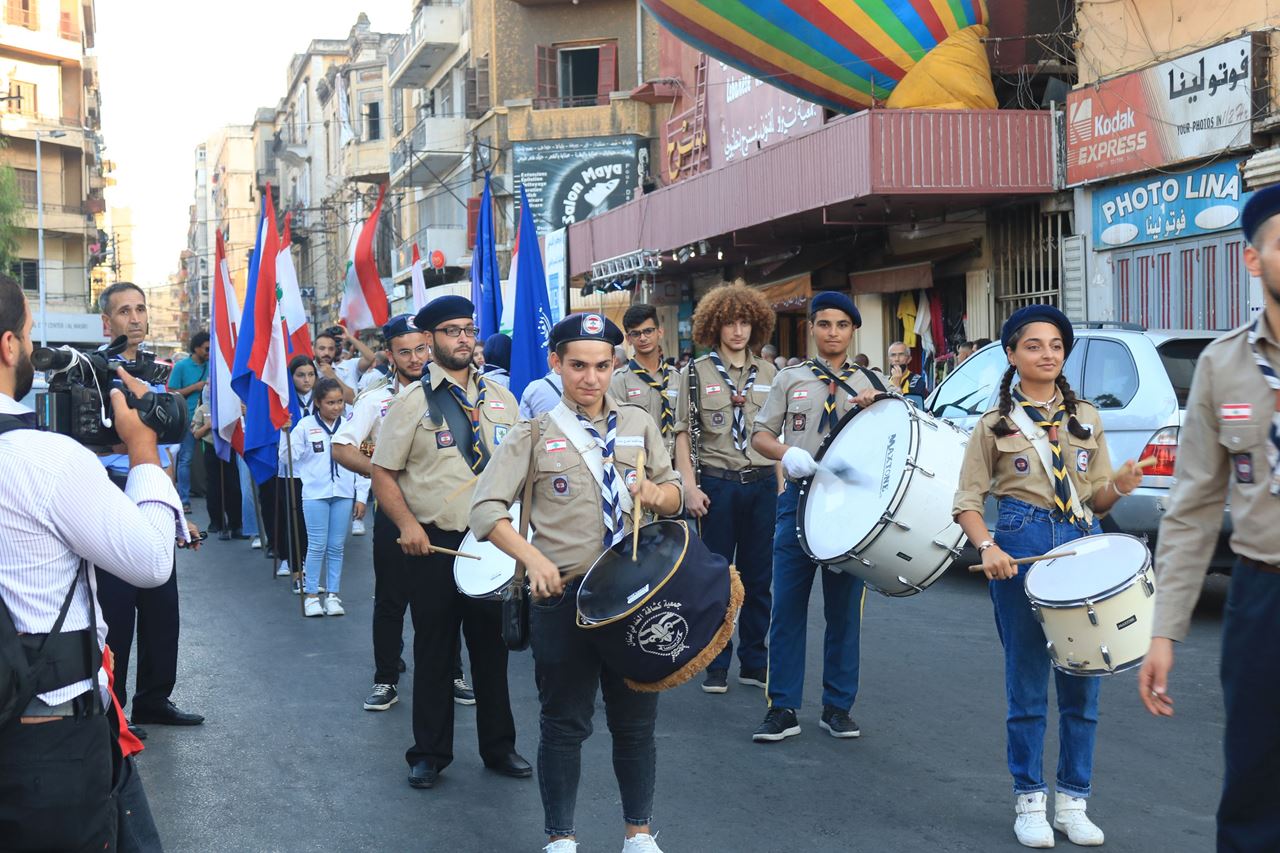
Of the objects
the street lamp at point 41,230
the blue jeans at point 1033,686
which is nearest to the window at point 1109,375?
the blue jeans at point 1033,686

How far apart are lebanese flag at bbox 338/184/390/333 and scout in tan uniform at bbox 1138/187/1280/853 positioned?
9.75m

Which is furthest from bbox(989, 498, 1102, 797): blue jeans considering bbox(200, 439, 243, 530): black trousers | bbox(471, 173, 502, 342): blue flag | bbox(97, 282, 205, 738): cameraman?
bbox(200, 439, 243, 530): black trousers

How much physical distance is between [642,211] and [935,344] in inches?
286

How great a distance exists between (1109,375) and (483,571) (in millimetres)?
5237

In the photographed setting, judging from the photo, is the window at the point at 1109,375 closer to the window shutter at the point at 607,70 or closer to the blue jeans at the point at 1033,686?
the blue jeans at the point at 1033,686

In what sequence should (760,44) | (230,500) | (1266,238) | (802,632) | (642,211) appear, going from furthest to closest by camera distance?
1. (642,211)
2. (760,44)
3. (230,500)
4. (802,632)
5. (1266,238)

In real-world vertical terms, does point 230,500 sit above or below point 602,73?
below

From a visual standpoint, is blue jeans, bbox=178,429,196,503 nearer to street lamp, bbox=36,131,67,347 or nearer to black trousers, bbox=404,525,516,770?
black trousers, bbox=404,525,516,770

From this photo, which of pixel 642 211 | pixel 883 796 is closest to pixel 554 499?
pixel 883 796

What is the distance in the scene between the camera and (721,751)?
6.46 metres

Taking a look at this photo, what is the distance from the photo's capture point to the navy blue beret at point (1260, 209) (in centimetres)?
317

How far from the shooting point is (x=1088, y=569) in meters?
4.83

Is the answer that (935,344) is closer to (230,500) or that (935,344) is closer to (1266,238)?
(230,500)

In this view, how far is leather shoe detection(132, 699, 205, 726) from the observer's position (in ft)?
23.4
